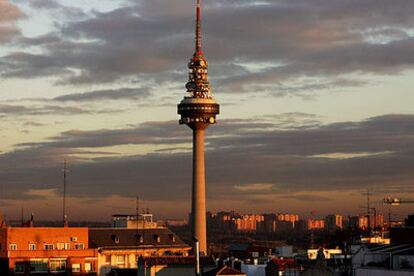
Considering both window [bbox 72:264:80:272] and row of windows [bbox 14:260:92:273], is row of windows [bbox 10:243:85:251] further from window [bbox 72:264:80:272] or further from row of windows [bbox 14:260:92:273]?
window [bbox 72:264:80:272]

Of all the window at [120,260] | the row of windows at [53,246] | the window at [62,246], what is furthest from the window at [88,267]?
the window at [120,260]

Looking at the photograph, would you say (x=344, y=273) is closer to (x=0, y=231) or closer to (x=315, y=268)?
(x=315, y=268)

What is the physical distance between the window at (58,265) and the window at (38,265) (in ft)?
4.24

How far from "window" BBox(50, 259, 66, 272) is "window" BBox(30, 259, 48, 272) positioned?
1.29 metres

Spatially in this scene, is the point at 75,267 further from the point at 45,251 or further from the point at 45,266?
the point at 45,251

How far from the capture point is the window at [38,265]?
592ft

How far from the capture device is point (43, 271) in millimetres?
180875

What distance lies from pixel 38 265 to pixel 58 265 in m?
4.00

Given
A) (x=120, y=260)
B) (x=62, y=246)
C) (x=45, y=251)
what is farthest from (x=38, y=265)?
(x=120, y=260)

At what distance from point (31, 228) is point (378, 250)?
245 feet

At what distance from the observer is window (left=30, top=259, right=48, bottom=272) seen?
180 meters

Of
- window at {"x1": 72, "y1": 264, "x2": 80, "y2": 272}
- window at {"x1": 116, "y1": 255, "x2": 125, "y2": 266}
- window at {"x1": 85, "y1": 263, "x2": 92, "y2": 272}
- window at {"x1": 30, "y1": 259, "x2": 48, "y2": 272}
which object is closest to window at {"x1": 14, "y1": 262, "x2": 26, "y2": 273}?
window at {"x1": 30, "y1": 259, "x2": 48, "y2": 272}

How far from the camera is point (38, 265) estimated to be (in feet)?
595

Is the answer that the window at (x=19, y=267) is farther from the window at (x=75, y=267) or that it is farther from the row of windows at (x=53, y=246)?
the window at (x=75, y=267)
